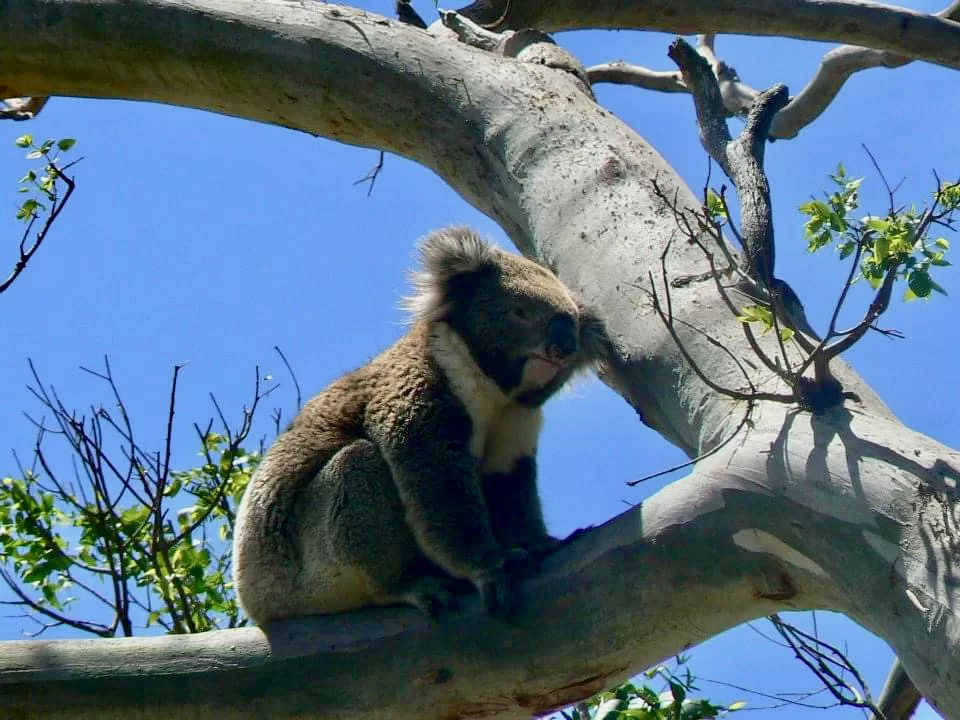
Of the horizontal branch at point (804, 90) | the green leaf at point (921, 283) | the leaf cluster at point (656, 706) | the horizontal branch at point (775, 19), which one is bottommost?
the leaf cluster at point (656, 706)

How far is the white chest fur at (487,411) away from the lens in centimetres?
487

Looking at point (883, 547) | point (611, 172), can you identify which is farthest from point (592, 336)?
point (883, 547)

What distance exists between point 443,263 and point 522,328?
572mm

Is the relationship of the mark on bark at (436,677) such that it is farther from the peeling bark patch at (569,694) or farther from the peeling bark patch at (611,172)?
the peeling bark patch at (611,172)

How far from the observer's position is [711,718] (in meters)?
4.75

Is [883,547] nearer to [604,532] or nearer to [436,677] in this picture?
[604,532]

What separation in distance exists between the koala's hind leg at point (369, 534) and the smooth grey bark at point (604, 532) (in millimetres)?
310

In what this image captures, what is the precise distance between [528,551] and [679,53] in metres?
2.29

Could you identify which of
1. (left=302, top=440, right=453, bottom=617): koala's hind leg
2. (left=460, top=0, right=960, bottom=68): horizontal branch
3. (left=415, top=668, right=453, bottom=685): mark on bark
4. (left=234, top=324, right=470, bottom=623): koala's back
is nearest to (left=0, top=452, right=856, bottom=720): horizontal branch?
(left=415, top=668, right=453, bottom=685): mark on bark

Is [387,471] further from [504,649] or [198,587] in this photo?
[198,587]

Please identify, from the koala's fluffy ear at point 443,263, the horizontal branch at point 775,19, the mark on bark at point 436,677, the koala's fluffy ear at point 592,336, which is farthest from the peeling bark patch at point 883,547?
the horizontal branch at point 775,19

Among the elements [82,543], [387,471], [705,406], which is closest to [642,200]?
[705,406]

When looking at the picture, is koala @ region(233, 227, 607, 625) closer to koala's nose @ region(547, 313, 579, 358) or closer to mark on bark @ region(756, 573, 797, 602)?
koala's nose @ region(547, 313, 579, 358)

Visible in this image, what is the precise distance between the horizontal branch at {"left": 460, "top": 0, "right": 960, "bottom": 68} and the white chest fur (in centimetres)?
272
